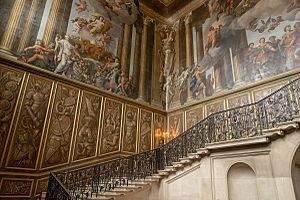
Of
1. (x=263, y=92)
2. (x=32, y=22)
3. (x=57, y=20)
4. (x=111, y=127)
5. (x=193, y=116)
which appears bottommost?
(x=111, y=127)

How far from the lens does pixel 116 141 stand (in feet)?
30.6

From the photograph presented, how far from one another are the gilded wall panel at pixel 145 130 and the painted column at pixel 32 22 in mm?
5675

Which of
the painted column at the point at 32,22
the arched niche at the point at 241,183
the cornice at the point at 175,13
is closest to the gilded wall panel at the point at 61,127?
the painted column at the point at 32,22

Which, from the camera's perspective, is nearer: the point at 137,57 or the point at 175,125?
the point at 175,125

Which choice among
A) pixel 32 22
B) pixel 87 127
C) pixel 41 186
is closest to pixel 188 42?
pixel 87 127

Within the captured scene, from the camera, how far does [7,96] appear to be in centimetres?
712

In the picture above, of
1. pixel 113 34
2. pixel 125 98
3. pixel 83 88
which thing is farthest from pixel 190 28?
pixel 83 88

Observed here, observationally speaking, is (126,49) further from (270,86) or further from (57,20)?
(270,86)

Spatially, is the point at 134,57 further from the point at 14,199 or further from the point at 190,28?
the point at 14,199

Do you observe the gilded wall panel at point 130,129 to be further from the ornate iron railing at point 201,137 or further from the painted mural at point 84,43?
the ornate iron railing at point 201,137

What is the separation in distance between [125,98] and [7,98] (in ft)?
15.3

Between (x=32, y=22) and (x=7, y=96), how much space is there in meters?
3.26

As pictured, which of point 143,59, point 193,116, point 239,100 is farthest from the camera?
point 143,59

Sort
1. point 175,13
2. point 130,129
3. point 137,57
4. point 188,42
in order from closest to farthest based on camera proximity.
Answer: point 130,129, point 137,57, point 188,42, point 175,13
